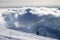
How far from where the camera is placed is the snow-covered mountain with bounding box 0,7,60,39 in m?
1.39

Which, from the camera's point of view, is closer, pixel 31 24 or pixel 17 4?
pixel 31 24

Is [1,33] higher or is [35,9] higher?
[35,9]

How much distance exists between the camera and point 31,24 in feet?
4.82

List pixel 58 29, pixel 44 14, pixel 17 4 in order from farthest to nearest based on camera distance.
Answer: pixel 17 4
pixel 44 14
pixel 58 29

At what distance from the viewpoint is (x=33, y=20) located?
1472 millimetres

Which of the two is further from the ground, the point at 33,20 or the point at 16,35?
the point at 33,20

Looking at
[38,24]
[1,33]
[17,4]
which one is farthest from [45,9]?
[1,33]

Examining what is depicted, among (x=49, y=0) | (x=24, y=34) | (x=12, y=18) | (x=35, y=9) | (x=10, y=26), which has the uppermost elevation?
(x=49, y=0)

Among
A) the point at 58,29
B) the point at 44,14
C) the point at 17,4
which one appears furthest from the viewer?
the point at 17,4

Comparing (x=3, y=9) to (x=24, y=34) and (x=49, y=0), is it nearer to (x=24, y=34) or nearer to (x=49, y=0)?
(x=24, y=34)

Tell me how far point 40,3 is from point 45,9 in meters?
0.11

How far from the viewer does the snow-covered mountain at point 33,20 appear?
1.39m

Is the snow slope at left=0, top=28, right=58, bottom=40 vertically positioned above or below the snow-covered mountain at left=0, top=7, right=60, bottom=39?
below

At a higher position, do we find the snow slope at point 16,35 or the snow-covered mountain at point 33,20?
the snow-covered mountain at point 33,20
